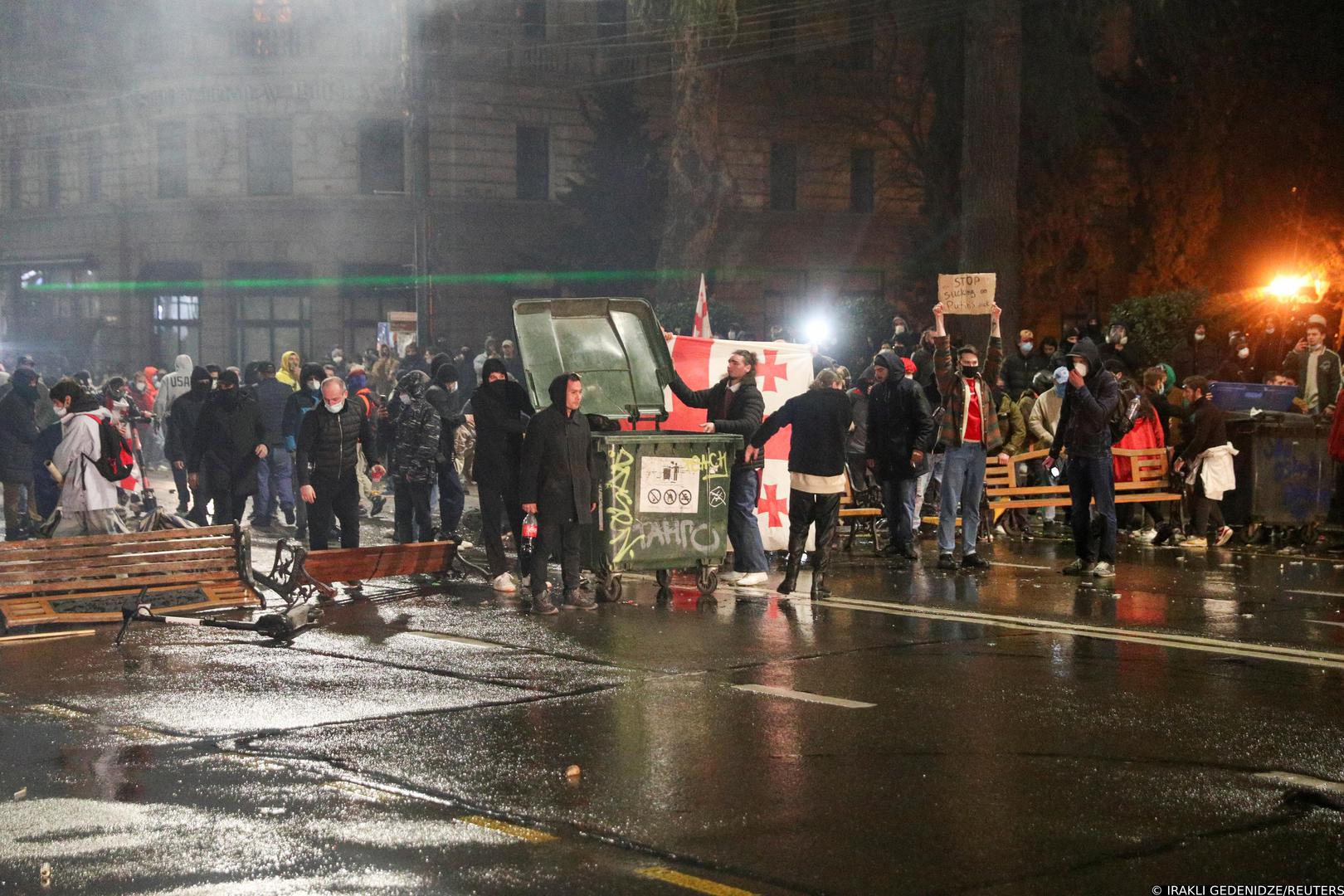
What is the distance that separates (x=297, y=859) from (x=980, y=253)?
63.9ft

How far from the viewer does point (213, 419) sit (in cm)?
1639

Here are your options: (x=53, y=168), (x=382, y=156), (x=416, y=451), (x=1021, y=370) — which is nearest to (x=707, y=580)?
(x=416, y=451)

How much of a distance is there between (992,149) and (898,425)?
→ 10.1 meters

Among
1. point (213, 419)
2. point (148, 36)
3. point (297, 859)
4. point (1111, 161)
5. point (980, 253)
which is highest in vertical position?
point (148, 36)

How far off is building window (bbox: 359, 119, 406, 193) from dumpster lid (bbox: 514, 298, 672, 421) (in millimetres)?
30063

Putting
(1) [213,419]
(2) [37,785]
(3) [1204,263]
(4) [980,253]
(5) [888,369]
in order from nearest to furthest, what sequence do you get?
1. (2) [37,785]
2. (5) [888,369]
3. (1) [213,419]
4. (4) [980,253]
5. (3) [1204,263]

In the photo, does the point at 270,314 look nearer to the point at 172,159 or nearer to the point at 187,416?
the point at 172,159

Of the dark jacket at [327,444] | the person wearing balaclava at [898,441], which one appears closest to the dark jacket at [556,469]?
the dark jacket at [327,444]

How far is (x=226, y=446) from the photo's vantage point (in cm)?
1634

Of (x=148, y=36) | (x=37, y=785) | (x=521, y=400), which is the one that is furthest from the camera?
(x=148, y=36)

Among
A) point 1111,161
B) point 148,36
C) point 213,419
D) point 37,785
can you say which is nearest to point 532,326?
point 213,419

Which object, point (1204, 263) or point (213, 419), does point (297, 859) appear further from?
point (1204, 263)

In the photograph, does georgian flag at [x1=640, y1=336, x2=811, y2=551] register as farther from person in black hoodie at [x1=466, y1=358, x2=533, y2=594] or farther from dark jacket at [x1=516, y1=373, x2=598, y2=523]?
dark jacket at [x1=516, y1=373, x2=598, y2=523]

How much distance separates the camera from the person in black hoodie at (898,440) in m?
14.4
